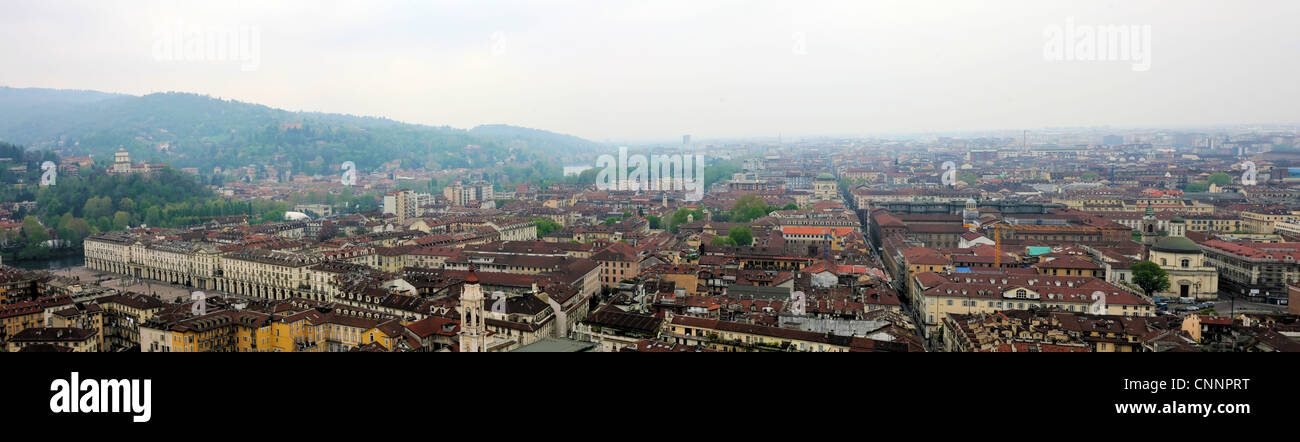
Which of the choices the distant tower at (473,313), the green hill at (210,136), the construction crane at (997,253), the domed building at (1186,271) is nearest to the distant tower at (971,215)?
the construction crane at (997,253)

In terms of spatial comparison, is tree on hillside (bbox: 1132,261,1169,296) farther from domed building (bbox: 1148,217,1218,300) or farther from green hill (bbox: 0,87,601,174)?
green hill (bbox: 0,87,601,174)

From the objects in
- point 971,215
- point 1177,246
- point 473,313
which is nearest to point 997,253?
point 1177,246

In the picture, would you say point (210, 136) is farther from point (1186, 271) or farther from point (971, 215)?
point (1186, 271)

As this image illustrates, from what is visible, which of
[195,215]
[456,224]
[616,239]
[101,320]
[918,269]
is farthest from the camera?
[195,215]

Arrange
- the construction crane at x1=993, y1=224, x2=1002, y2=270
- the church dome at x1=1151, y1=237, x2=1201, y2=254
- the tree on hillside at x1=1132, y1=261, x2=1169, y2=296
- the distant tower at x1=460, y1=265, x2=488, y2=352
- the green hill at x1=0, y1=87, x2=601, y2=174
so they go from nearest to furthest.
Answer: the distant tower at x1=460, y1=265, x2=488, y2=352
the tree on hillside at x1=1132, y1=261, x2=1169, y2=296
the church dome at x1=1151, y1=237, x2=1201, y2=254
the construction crane at x1=993, y1=224, x2=1002, y2=270
the green hill at x1=0, y1=87, x2=601, y2=174

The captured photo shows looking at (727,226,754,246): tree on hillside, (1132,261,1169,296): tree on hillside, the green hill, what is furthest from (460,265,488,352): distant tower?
the green hill

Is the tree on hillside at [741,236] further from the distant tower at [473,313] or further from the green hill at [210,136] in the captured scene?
the green hill at [210,136]
